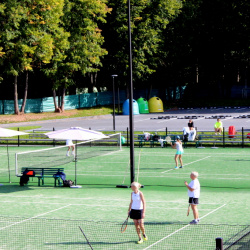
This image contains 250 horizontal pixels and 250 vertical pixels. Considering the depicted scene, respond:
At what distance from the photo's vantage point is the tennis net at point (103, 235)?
15.5 meters

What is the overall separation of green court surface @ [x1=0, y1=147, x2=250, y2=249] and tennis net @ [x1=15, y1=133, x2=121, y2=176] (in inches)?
21.0

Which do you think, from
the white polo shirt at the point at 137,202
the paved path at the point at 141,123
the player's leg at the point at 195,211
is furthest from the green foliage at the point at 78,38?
the white polo shirt at the point at 137,202

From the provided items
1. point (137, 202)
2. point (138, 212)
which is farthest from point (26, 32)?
point (138, 212)

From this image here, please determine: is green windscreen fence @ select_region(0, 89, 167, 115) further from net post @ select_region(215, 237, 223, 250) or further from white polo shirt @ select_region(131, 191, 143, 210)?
net post @ select_region(215, 237, 223, 250)

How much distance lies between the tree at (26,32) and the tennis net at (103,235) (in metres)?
43.5

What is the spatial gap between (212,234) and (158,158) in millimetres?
20351

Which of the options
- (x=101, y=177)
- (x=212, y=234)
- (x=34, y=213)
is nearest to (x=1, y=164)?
(x=101, y=177)

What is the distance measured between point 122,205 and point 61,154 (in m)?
17.8

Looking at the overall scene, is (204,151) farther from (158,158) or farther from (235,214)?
(235,214)

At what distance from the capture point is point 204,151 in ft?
131

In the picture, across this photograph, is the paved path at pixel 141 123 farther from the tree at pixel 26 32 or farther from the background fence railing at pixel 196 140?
the tree at pixel 26 32

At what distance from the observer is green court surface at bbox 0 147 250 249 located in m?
16.2

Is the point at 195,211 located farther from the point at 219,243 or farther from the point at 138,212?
the point at 219,243

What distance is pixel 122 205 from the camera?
21812 millimetres
